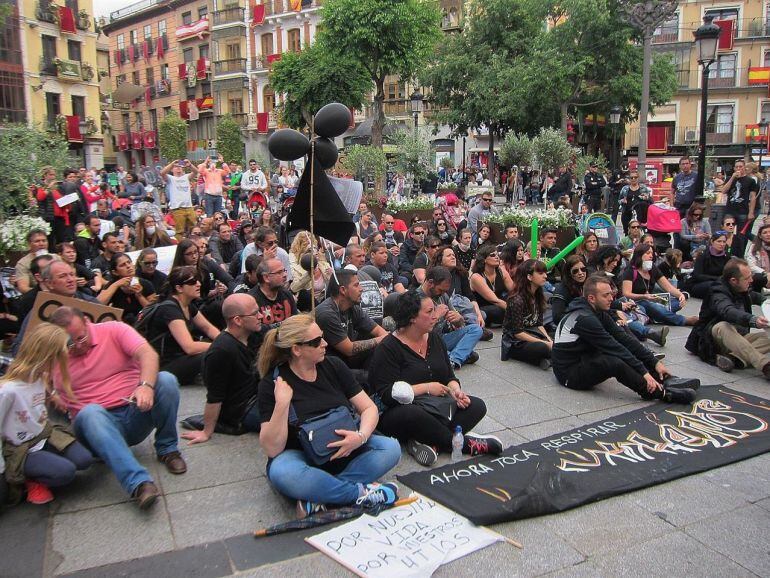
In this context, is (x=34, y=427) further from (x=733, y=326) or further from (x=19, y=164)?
(x=19, y=164)

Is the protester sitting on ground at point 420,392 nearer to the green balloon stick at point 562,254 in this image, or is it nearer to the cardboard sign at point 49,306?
the cardboard sign at point 49,306

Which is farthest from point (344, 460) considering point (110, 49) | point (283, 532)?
point (110, 49)

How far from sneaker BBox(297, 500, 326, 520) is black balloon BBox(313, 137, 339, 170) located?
2730 mm

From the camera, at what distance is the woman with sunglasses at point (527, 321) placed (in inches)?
266

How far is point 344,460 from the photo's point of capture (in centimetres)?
398

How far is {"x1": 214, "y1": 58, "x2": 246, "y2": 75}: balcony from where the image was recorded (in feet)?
159

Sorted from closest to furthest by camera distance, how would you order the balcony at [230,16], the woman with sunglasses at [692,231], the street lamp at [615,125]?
the woman with sunglasses at [692,231]
the street lamp at [615,125]
the balcony at [230,16]

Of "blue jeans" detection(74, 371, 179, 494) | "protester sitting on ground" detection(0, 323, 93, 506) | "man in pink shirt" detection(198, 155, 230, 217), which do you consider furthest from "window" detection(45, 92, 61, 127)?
"protester sitting on ground" detection(0, 323, 93, 506)

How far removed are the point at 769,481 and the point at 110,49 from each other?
67847 mm

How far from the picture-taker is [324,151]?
5418 millimetres

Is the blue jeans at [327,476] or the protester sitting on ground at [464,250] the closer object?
the blue jeans at [327,476]

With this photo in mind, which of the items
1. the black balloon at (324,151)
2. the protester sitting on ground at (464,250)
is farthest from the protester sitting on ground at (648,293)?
the black balloon at (324,151)

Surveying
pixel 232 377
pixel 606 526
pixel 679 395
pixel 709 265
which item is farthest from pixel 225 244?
pixel 606 526

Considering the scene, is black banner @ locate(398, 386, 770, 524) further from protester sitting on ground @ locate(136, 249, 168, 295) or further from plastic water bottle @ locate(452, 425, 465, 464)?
protester sitting on ground @ locate(136, 249, 168, 295)
